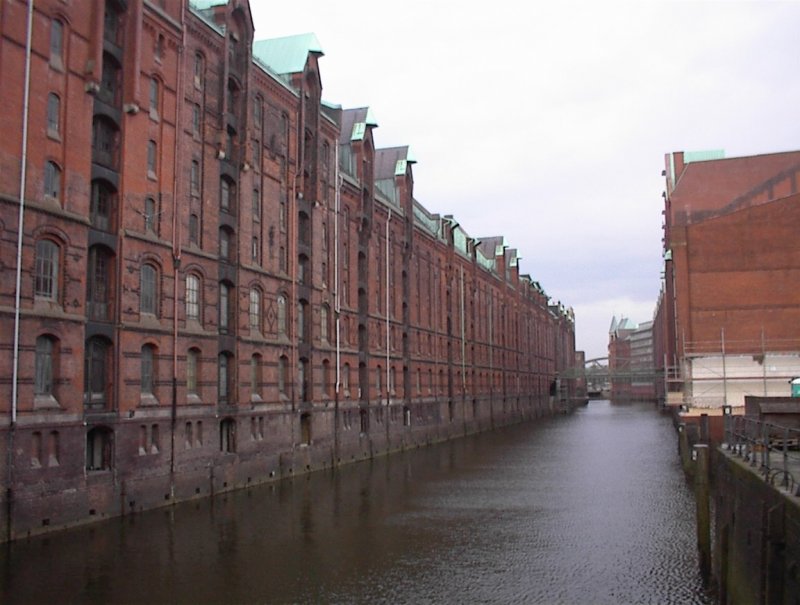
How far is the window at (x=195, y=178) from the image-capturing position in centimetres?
2954

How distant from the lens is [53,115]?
22484mm

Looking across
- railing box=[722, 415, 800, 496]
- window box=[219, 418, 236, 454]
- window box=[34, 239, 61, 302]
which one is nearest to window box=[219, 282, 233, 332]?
window box=[219, 418, 236, 454]

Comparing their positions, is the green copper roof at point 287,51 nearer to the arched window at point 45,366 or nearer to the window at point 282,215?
the window at point 282,215

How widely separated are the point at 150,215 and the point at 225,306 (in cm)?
607

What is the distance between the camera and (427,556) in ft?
65.3

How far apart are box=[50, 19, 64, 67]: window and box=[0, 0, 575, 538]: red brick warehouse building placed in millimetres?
50

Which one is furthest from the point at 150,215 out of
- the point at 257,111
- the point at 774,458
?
the point at 774,458

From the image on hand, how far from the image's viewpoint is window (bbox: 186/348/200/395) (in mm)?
28781

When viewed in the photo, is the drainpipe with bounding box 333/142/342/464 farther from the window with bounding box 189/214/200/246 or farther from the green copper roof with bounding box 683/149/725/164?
the green copper roof with bounding box 683/149/725/164

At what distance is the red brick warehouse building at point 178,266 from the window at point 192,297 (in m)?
0.11

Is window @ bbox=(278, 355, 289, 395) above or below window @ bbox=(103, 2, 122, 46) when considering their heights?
below

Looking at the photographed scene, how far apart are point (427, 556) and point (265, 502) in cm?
984

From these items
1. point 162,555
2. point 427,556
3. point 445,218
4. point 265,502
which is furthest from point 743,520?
point 445,218

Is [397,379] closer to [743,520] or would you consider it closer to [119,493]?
[119,493]
